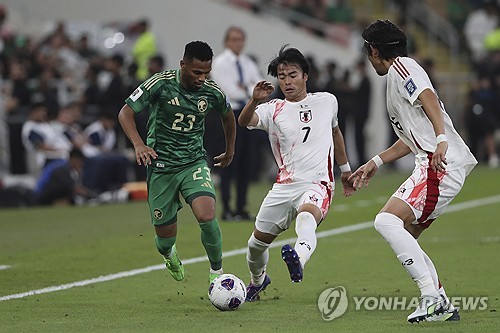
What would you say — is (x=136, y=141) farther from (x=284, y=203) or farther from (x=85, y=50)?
(x=85, y=50)

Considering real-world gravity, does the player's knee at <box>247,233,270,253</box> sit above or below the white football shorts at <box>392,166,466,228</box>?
below

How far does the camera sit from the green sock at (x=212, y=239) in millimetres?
9672

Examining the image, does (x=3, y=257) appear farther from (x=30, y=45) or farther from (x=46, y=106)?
(x=30, y=45)

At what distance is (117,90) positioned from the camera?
2366cm

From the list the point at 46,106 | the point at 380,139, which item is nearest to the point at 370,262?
the point at 46,106

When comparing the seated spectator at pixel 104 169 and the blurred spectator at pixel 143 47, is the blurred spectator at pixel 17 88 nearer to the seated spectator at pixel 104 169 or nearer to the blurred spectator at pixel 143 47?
the seated spectator at pixel 104 169

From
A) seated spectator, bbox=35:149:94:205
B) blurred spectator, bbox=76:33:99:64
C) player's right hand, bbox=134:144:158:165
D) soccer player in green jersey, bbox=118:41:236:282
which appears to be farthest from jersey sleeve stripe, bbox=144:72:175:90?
blurred spectator, bbox=76:33:99:64

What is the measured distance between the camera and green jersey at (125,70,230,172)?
984 centimetres

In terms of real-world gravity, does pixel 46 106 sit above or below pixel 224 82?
below

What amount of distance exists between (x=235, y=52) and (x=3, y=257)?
15.6ft

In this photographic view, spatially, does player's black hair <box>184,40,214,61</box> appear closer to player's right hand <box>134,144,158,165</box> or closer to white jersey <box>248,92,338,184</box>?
white jersey <box>248,92,338,184</box>

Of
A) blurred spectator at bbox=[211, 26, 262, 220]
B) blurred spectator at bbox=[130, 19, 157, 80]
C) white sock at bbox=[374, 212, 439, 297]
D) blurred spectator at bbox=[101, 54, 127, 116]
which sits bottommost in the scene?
blurred spectator at bbox=[101, 54, 127, 116]

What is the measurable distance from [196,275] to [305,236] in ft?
8.72

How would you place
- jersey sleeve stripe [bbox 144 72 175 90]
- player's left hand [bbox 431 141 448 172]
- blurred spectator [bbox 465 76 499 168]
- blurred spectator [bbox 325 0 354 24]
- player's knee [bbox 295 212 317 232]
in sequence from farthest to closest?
blurred spectator [bbox 325 0 354 24] → blurred spectator [bbox 465 76 499 168] → jersey sleeve stripe [bbox 144 72 175 90] → player's knee [bbox 295 212 317 232] → player's left hand [bbox 431 141 448 172]
